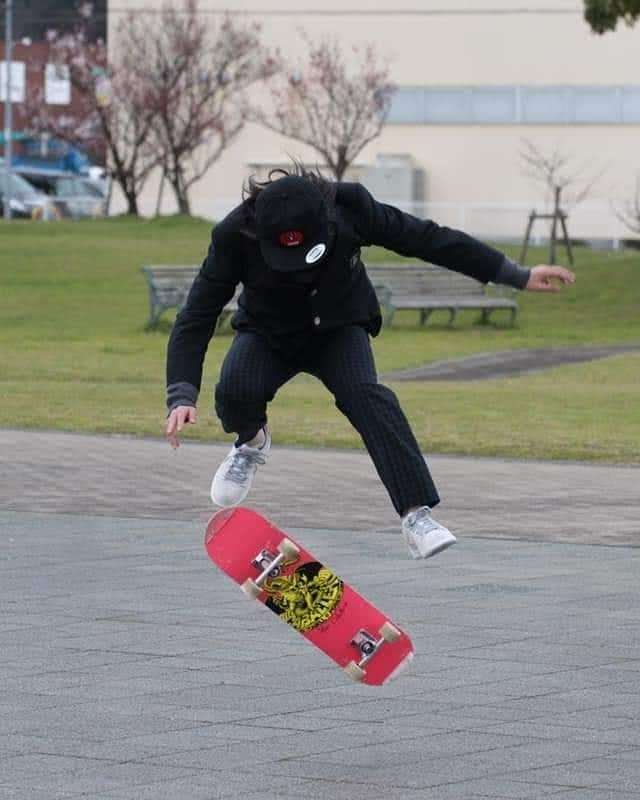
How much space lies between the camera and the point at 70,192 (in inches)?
2255

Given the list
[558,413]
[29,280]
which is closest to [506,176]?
[29,280]

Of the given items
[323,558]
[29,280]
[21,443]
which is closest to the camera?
[323,558]

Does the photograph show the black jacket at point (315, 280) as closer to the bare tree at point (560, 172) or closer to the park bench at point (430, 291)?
the park bench at point (430, 291)

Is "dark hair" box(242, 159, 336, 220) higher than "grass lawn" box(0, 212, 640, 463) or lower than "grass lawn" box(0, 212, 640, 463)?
higher

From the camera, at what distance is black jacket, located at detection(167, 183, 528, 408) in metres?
6.33

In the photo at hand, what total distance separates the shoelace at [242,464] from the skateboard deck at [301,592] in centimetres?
131

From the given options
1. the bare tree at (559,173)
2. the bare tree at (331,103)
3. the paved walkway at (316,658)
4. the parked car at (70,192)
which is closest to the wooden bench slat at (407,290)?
the paved walkway at (316,658)

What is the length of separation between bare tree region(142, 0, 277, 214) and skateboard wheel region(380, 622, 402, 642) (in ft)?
125

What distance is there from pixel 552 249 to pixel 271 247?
27.4 meters

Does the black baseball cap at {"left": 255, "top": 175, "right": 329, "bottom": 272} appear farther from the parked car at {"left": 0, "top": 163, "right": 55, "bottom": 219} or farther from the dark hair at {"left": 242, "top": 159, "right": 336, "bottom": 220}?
the parked car at {"left": 0, "top": 163, "right": 55, "bottom": 219}

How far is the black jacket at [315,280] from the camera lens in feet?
20.8

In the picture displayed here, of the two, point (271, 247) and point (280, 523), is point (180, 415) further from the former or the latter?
point (280, 523)

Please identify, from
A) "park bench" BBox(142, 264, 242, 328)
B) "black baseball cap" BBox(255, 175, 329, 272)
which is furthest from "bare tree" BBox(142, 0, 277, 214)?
"black baseball cap" BBox(255, 175, 329, 272)

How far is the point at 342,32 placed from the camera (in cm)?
5459
